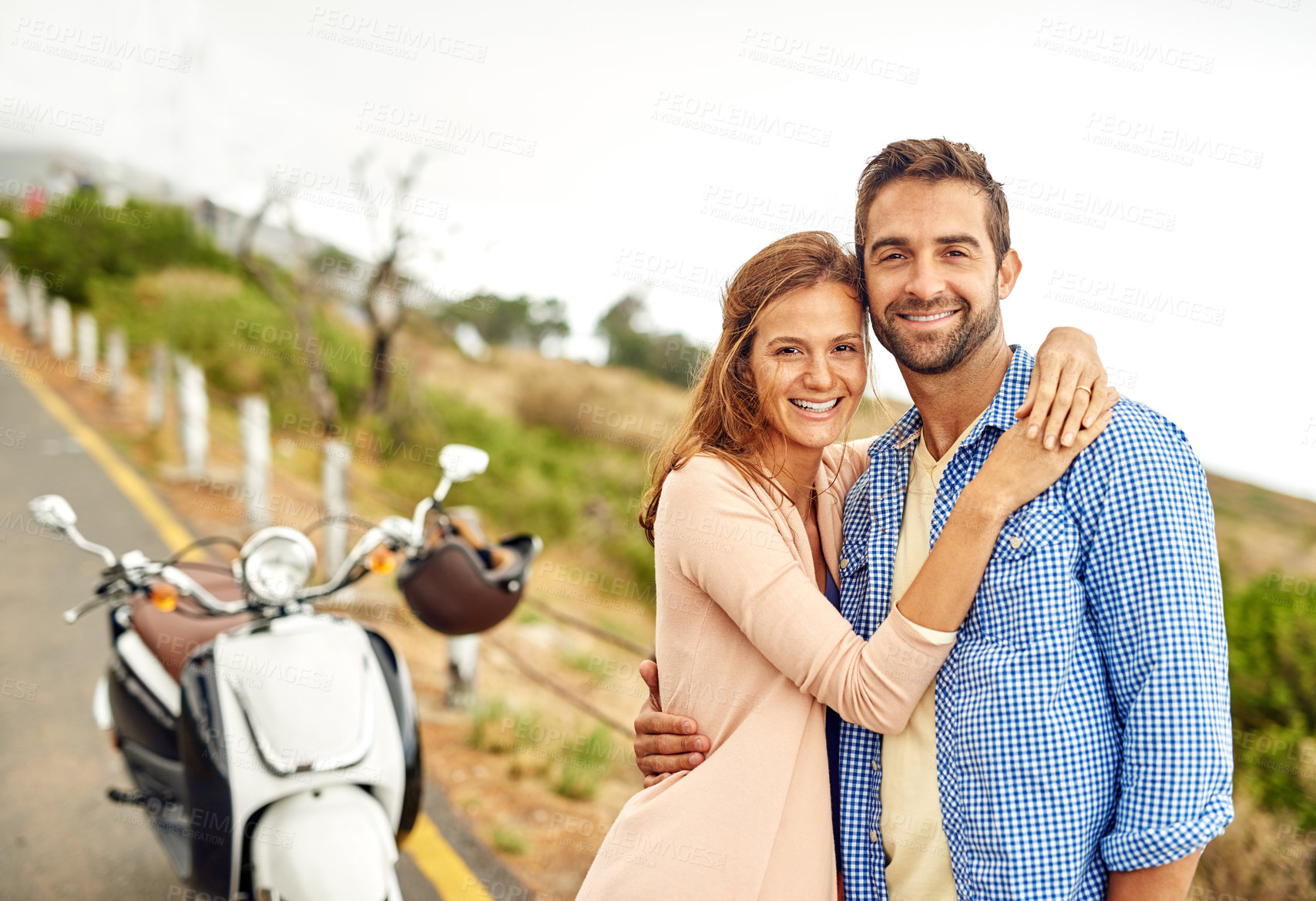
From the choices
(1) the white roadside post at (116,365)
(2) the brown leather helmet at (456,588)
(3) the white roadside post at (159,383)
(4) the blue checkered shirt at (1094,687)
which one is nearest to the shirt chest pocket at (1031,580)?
(4) the blue checkered shirt at (1094,687)

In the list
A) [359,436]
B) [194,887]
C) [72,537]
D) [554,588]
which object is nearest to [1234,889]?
[194,887]

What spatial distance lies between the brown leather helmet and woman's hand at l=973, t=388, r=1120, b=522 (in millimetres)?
1564

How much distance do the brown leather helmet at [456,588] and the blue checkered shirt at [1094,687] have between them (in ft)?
4.84

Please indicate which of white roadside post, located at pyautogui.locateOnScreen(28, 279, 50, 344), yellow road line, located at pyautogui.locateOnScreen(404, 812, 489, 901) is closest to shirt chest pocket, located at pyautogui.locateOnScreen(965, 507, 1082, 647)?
yellow road line, located at pyautogui.locateOnScreen(404, 812, 489, 901)

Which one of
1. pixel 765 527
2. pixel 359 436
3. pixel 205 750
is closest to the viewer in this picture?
pixel 765 527

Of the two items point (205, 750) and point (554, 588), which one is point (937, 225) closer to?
point (205, 750)

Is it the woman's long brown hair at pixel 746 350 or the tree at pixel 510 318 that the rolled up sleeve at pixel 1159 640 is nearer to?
the woman's long brown hair at pixel 746 350

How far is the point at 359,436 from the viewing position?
11.5 m

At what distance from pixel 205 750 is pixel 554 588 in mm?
5369

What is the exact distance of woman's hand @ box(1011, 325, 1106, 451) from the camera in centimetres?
143

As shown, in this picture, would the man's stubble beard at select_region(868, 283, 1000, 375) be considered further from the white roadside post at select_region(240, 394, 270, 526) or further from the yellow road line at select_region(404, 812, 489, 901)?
the white roadside post at select_region(240, 394, 270, 526)

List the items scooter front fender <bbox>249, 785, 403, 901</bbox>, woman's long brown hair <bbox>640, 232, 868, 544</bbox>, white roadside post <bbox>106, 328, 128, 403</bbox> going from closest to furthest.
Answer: woman's long brown hair <bbox>640, 232, 868, 544</bbox> → scooter front fender <bbox>249, 785, 403, 901</bbox> → white roadside post <bbox>106, 328, 128, 403</bbox>

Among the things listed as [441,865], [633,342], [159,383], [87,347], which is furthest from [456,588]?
[87,347]

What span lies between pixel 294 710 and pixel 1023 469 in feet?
6.44
